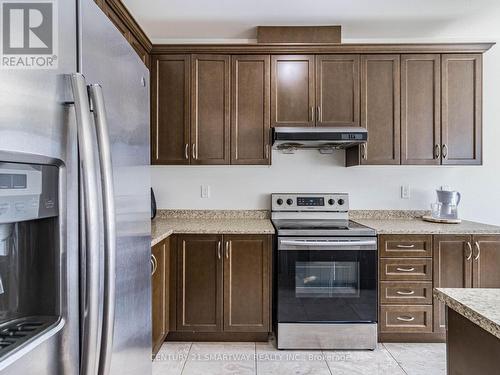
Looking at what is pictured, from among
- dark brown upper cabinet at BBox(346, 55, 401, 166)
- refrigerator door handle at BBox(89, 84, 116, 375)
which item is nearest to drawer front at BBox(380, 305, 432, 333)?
dark brown upper cabinet at BBox(346, 55, 401, 166)

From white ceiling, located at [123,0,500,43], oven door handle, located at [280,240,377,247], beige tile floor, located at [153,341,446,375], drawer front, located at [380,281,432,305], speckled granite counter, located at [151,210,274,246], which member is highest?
white ceiling, located at [123,0,500,43]

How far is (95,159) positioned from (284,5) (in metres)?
A: 2.29

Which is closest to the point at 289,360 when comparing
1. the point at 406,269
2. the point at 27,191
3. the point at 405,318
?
the point at 405,318

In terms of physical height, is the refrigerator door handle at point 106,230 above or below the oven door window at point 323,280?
above

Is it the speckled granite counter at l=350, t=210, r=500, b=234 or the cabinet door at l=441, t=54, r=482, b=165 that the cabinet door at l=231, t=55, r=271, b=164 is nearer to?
the speckled granite counter at l=350, t=210, r=500, b=234

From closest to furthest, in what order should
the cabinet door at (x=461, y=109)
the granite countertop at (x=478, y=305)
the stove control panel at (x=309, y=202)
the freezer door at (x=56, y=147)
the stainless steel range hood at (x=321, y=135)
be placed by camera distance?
the freezer door at (x=56, y=147) < the granite countertop at (x=478, y=305) < the stainless steel range hood at (x=321, y=135) < the cabinet door at (x=461, y=109) < the stove control panel at (x=309, y=202)

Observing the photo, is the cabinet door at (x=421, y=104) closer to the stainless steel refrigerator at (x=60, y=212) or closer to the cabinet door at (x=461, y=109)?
the cabinet door at (x=461, y=109)

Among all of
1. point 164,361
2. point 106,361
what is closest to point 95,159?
point 106,361

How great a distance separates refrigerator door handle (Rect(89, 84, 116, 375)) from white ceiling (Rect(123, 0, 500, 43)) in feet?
6.91

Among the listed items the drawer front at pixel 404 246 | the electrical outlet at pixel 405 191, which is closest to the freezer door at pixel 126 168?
the drawer front at pixel 404 246

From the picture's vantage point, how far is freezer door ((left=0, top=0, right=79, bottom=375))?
54 cm

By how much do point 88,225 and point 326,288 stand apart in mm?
2040

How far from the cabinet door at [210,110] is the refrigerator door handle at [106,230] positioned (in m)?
2.02

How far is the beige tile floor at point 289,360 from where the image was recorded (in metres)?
2.13
